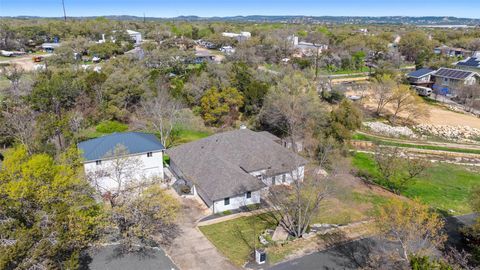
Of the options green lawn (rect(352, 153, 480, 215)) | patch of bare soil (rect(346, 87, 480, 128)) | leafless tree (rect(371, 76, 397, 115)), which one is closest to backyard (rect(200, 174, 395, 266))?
green lawn (rect(352, 153, 480, 215))

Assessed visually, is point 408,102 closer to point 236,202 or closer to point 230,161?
point 230,161

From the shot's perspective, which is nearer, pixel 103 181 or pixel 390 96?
pixel 103 181

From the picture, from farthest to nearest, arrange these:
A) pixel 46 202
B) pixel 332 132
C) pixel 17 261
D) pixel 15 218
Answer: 1. pixel 332 132
2. pixel 46 202
3. pixel 15 218
4. pixel 17 261

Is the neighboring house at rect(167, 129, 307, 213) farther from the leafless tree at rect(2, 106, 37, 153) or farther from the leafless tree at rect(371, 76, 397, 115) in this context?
the leafless tree at rect(371, 76, 397, 115)

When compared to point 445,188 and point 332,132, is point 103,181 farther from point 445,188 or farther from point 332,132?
point 445,188

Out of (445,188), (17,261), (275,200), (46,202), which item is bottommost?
(445,188)

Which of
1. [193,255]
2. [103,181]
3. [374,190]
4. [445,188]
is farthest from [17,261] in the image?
[445,188]

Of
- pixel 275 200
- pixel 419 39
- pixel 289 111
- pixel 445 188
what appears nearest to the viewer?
pixel 275 200
